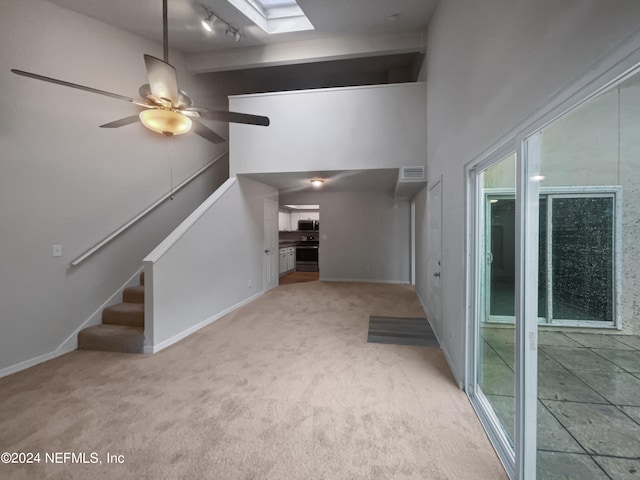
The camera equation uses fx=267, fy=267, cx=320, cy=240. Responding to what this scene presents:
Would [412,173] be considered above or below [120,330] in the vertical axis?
above

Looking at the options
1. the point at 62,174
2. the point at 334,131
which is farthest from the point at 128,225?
the point at 334,131

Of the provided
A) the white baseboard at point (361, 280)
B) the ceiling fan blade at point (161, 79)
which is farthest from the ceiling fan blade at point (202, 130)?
the white baseboard at point (361, 280)

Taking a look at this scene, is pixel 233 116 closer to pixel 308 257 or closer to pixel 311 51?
pixel 311 51

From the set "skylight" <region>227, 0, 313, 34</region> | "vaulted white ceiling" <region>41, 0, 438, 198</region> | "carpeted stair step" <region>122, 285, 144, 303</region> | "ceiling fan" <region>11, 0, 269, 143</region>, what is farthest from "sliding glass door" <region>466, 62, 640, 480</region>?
"carpeted stair step" <region>122, 285, 144, 303</region>

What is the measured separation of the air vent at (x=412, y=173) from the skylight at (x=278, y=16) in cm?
259

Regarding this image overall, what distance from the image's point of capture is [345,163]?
4.14 metres

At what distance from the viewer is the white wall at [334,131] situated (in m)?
3.98

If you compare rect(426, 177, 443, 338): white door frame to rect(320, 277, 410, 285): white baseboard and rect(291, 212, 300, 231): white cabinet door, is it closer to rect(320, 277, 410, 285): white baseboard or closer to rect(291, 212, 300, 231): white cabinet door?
rect(320, 277, 410, 285): white baseboard

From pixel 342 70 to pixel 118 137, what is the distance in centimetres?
475

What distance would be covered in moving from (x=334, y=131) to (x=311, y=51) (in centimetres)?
149

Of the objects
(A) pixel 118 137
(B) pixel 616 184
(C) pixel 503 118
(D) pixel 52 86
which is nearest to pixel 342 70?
(A) pixel 118 137

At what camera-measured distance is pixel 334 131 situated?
13.6 ft

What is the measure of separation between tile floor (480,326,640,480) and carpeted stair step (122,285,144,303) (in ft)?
13.1

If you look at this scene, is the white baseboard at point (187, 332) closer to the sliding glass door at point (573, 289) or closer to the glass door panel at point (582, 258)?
the sliding glass door at point (573, 289)
